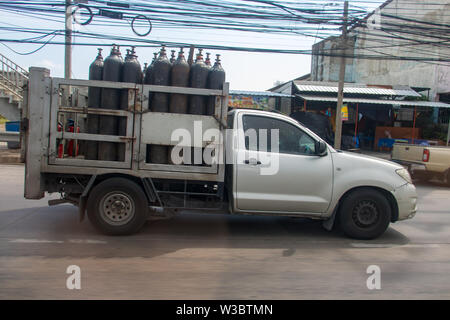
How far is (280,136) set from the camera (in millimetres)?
5441

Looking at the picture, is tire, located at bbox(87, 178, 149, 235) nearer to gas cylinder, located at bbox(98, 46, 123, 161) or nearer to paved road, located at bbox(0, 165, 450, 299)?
paved road, located at bbox(0, 165, 450, 299)

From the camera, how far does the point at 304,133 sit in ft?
17.9

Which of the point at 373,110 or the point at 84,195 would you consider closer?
the point at 84,195

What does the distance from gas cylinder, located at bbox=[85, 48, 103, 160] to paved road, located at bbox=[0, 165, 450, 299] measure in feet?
3.95

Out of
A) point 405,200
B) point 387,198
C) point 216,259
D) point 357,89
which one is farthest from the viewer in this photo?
point 357,89

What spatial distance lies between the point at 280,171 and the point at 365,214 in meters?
1.48

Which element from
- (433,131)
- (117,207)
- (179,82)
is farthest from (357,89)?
(117,207)

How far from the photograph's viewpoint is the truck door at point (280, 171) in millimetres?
5246

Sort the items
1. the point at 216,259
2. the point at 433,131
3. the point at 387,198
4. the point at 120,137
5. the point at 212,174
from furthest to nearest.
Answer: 1. the point at 433,131
2. the point at 387,198
3. the point at 212,174
4. the point at 120,137
5. the point at 216,259

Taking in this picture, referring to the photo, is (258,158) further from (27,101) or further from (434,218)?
(434,218)

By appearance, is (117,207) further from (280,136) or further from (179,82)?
(280,136)

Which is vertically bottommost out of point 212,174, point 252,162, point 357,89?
point 212,174

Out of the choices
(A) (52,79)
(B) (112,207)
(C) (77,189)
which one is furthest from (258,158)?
(A) (52,79)

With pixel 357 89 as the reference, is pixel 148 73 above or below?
below
